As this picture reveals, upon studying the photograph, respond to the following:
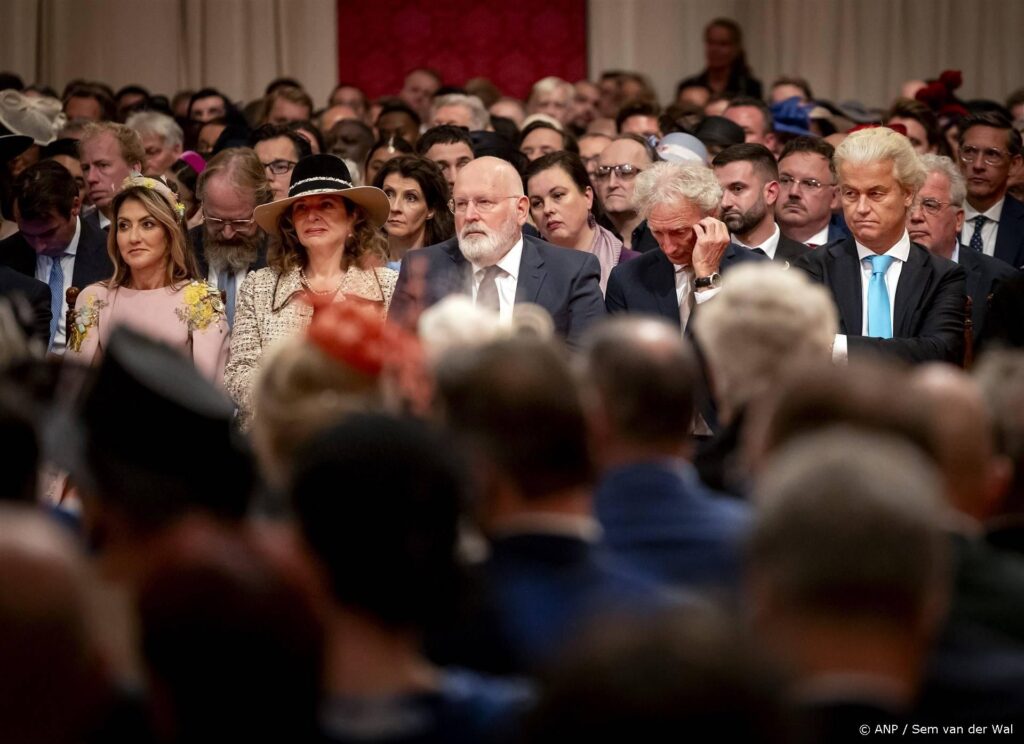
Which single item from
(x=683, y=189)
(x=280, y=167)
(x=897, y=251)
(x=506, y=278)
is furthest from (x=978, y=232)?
(x=280, y=167)

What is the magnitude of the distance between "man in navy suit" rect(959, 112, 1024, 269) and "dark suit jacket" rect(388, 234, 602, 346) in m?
2.78

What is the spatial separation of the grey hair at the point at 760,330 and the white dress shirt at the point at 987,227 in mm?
4507

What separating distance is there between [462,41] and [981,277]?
8276 mm

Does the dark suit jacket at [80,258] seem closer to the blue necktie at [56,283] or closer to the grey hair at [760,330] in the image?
the blue necktie at [56,283]

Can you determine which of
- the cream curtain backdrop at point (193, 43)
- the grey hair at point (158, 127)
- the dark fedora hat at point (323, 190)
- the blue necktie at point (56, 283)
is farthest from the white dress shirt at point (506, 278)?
the cream curtain backdrop at point (193, 43)

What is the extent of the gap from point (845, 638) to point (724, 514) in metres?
0.78

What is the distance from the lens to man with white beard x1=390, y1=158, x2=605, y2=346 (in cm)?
520

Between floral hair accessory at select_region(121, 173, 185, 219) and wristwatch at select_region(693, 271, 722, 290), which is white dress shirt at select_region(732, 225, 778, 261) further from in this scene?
floral hair accessory at select_region(121, 173, 185, 219)

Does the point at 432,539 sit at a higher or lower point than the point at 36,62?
lower

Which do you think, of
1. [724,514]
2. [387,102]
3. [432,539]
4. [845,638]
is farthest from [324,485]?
[387,102]

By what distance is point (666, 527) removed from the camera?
7.86ft

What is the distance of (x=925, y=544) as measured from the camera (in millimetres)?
1661

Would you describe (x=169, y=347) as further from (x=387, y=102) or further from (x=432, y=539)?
(x=387, y=102)

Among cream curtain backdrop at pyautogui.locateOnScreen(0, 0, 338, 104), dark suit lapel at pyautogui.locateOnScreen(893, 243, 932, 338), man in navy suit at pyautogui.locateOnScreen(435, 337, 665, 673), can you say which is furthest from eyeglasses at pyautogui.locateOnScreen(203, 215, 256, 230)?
cream curtain backdrop at pyautogui.locateOnScreen(0, 0, 338, 104)
